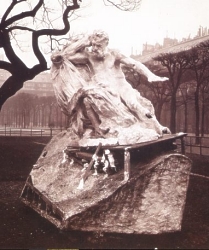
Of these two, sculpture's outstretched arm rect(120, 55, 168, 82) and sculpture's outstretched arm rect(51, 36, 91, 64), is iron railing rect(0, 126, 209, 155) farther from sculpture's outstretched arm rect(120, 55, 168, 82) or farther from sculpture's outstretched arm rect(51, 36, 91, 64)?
sculpture's outstretched arm rect(51, 36, 91, 64)

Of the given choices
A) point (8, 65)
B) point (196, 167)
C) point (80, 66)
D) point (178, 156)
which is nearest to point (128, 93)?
point (80, 66)

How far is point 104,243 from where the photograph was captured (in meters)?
3.56

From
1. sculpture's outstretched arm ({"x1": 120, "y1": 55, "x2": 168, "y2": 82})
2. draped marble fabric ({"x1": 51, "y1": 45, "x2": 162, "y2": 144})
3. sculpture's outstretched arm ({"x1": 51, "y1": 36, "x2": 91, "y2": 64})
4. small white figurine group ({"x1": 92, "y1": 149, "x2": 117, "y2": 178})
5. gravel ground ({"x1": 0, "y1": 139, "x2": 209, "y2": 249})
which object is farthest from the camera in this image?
sculpture's outstretched arm ({"x1": 51, "y1": 36, "x2": 91, "y2": 64})

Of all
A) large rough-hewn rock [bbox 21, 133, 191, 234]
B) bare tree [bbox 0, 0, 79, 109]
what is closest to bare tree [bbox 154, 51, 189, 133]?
bare tree [bbox 0, 0, 79, 109]

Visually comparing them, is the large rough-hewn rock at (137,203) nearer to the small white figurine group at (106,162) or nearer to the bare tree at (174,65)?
the small white figurine group at (106,162)

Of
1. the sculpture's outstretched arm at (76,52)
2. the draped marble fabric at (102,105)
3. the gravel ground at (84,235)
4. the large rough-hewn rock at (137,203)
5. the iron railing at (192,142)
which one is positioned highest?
the sculpture's outstretched arm at (76,52)

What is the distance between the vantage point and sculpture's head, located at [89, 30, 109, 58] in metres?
5.07

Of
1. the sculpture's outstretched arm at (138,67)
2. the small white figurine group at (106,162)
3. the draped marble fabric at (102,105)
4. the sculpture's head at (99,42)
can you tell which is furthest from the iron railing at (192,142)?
the small white figurine group at (106,162)

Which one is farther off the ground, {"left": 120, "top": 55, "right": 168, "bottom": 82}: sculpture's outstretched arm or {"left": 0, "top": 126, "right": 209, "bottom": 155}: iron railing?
{"left": 120, "top": 55, "right": 168, "bottom": 82}: sculpture's outstretched arm

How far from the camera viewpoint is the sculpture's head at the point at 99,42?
5.07 meters

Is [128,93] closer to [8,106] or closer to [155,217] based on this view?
[155,217]

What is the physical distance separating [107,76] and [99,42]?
45 centimetres

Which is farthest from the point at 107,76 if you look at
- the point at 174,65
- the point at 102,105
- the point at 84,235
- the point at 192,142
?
the point at 192,142

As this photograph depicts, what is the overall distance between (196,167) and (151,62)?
8108 millimetres
